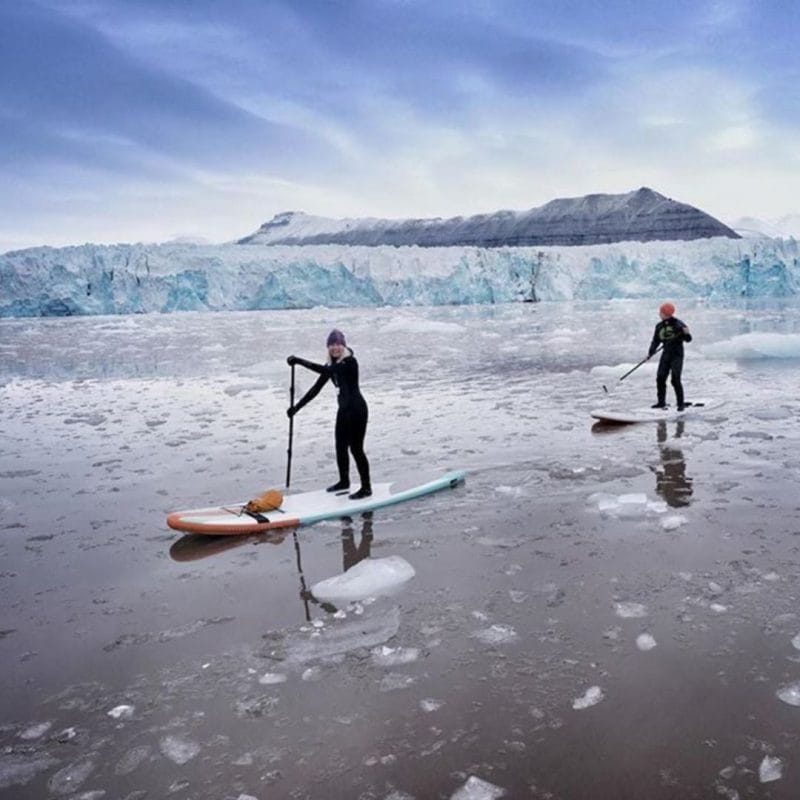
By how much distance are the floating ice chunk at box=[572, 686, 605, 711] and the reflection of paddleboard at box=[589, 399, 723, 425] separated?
6119 mm

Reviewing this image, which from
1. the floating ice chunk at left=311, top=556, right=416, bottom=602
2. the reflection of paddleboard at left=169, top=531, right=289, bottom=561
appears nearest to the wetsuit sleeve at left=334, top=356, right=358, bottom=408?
the reflection of paddleboard at left=169, top=531, right=289, bottom=561

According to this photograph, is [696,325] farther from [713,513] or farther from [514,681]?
[514,681]

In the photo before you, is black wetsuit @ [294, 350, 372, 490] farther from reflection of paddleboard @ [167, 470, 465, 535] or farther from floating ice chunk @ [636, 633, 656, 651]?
floating ice chunk @ [636, 633, 656, 651]

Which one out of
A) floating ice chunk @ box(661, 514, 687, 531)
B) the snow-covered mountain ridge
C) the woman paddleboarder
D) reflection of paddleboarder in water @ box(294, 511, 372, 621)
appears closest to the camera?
reflection of paddleboarder in water @ box(294, 511, 372, 621)

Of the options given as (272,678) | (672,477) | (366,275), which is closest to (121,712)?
(272,678)

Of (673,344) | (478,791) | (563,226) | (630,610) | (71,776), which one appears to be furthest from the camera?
(563,226)

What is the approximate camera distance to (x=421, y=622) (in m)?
3.77

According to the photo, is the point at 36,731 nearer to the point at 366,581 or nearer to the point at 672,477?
the point at 366,581

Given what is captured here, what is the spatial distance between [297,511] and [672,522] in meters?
2.89

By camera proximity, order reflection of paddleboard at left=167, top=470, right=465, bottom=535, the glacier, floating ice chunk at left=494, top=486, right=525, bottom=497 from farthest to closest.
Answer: the glacier < floating ice chunk at left=494, top=486, right=525, bottom=497 < reflection of paddleboard at left=167, top=470, right=465, bottom=535

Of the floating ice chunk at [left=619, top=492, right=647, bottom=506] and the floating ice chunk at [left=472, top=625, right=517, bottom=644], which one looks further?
the floating ice chunk at [left=619, top=492, right=647, bottom=506]

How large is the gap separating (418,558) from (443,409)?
590 cm

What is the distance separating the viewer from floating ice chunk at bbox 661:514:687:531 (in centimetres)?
498

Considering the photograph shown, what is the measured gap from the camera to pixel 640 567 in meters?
4.32
